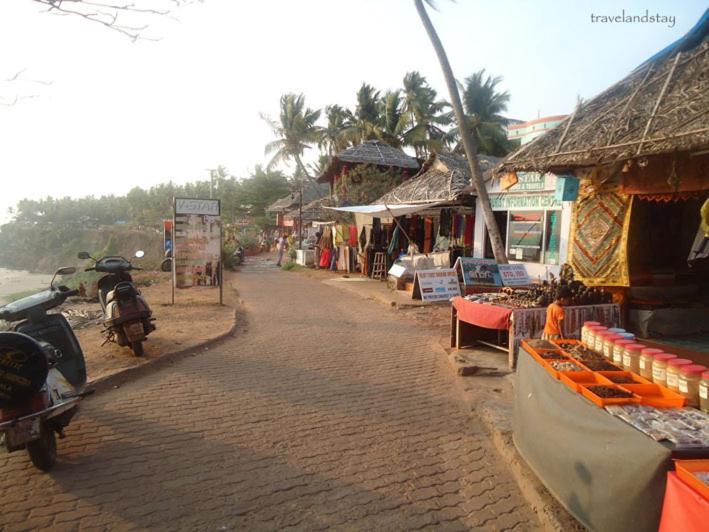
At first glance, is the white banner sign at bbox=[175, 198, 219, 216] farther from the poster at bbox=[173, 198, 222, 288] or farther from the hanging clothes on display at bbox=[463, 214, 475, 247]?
the hanging clothes on display at bbox=[463, 214, 475, 247]

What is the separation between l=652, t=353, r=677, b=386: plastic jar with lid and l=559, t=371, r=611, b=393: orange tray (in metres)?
0.35

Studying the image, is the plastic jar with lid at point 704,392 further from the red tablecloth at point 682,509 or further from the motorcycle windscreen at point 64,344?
the motorcycle windscreen at point 64,344

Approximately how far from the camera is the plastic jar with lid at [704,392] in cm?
271

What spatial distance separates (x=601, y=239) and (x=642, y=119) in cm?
182

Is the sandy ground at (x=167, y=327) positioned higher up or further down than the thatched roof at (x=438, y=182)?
further down

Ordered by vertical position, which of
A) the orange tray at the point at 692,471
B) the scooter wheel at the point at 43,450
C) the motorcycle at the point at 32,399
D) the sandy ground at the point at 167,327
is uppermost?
the orange tray at the point at 692,471

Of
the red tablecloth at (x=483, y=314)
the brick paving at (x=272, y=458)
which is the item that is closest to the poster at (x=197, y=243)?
the brick paving at (x=272, y=458)

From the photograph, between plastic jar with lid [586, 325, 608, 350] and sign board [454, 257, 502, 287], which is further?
sign board [454, 257, 502, 287]

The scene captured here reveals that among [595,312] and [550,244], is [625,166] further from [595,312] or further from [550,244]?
[550,244]

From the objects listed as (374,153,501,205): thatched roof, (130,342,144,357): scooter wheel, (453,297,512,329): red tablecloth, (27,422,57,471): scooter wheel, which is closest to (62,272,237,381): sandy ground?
(130,342,144,357): scooter wheel

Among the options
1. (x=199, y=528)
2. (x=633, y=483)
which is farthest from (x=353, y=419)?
(x=633, y=483)

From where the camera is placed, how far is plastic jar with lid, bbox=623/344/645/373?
11.2 ft

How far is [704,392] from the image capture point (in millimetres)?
2725

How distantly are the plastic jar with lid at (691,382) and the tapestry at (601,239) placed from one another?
4.05m
